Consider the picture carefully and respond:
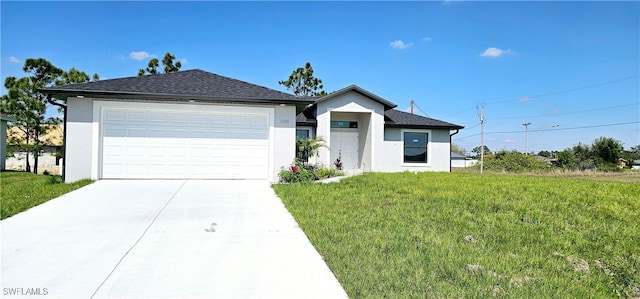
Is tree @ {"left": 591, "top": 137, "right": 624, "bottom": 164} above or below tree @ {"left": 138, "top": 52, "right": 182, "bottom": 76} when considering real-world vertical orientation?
below

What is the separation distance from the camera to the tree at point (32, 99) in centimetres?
1625

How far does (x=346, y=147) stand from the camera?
54.5 feet

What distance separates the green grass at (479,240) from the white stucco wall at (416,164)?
A: 7.88 metres

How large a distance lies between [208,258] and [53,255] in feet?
6.00

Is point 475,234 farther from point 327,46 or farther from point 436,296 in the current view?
point 327,46

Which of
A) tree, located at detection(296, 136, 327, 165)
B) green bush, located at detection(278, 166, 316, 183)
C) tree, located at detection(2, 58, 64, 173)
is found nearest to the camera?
green bush, located at detection(278, 166, 316, 183)

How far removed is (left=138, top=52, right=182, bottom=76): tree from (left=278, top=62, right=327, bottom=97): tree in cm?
996

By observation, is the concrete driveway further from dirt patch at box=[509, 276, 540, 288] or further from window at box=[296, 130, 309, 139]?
window at box=[296, 130, 309, 139]

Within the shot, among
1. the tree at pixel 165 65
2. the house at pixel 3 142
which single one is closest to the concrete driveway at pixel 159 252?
the house at pixel 3 142

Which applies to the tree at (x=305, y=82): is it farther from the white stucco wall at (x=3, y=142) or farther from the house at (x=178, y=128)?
the white stucco wall at (x=3, y=142)

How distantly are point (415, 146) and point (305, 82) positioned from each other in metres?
15.5

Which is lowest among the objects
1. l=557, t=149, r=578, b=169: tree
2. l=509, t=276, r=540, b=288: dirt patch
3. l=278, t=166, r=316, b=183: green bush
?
l=509, t=276, r=540, b=288: dirt patch

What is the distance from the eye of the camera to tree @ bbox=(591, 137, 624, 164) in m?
27.8

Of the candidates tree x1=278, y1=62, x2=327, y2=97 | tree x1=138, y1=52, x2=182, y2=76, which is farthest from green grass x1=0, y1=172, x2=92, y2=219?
tree x1=278, y1=62, x2=327, y2=97
